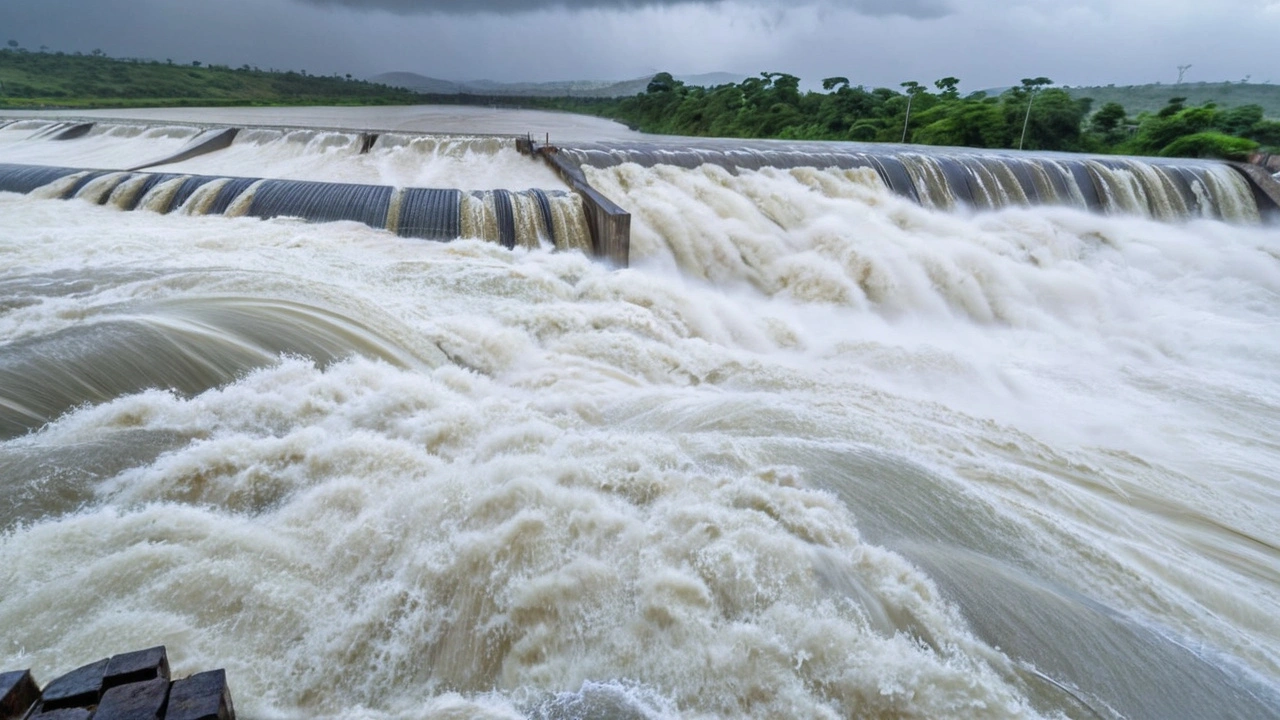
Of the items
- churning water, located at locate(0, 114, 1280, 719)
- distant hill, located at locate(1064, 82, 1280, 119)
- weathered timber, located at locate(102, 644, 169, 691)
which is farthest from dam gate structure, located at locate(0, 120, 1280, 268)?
distant hill, located at locate(1064, 82, 1280, 119)

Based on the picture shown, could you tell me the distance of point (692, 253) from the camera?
35.4 feet

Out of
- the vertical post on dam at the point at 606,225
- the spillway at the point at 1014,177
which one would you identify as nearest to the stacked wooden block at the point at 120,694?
the vertical post on dam at the point at 606,225

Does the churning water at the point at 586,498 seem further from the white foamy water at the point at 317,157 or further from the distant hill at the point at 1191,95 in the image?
the distant hill at the point at 1191,95

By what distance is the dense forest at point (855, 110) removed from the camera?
2222cm

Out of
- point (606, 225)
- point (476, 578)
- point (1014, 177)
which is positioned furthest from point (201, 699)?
point (1014, 177)

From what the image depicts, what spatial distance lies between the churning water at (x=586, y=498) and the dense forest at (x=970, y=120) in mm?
18570

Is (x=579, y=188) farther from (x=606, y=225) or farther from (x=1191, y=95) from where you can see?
(x=1191, y=95)

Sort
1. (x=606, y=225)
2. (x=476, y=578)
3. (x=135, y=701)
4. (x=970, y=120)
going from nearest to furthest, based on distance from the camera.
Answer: (x=135, y=701)
(x=476, y=578)
(x=606, y=225)
(x=970, y=120)

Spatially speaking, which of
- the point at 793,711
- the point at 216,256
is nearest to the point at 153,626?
the point at 793,711

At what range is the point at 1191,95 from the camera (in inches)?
1763

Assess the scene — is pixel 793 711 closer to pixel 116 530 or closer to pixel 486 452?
pixel 486 452

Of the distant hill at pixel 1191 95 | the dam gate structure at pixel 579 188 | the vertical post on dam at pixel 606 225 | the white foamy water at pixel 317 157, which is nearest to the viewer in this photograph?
the vertical post on dam at pixel 606 225

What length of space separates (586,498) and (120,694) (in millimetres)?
2256

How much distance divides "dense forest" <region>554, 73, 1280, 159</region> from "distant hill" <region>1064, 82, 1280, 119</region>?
11.0 meters
